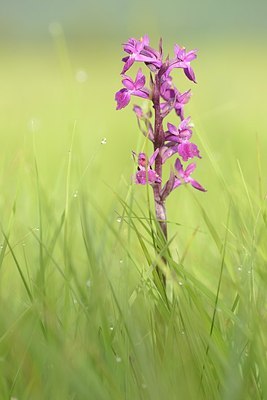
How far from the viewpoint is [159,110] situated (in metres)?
1.73

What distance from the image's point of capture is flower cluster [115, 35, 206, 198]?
1.73 m

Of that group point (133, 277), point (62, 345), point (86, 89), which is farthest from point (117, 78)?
point (62, 345)

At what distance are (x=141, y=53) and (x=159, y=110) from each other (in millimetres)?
147

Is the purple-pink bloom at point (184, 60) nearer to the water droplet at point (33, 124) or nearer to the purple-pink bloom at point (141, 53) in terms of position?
the purple-pink bloom at point (141, 53)

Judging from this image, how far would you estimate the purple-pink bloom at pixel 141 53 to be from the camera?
175 centimetres

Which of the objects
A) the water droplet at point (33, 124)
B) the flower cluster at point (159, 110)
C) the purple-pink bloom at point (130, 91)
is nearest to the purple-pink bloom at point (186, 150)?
the flower cluster at point (159, 110)

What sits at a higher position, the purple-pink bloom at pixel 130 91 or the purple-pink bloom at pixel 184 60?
the purple-pink bloom at pixel 184 60

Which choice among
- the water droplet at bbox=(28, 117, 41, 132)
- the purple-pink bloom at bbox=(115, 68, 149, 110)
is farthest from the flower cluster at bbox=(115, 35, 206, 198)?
the water droplet at bbox=(28, 117, 41, 132)

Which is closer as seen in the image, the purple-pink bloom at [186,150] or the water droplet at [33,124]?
the purple-pink bloom at [186,150]

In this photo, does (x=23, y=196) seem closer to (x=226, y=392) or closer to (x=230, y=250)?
(x=230, y=250)

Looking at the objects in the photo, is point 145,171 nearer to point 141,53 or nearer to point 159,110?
point 159,110

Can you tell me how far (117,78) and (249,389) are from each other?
10.3 metres

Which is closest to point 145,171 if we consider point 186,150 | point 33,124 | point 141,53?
point 186,150

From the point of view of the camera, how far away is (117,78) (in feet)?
38.0
